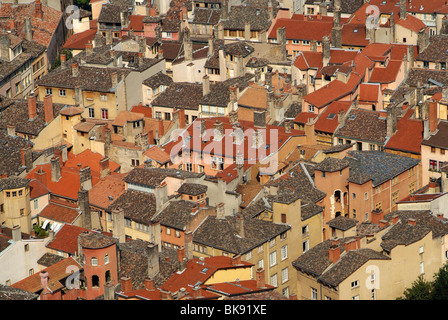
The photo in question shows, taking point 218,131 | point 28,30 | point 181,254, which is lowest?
point 181,254

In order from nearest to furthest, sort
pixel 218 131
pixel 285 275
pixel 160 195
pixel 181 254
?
pixel 181 254, pixel 285 275, pixel 160 195, pixel 218 131

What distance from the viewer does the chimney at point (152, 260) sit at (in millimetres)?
90062

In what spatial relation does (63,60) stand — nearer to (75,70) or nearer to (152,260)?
(75,70)

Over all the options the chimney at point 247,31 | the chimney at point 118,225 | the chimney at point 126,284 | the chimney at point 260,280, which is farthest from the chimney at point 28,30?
the chimney at point 260,280

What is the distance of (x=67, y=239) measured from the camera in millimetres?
98500

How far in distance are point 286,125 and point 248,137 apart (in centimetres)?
400

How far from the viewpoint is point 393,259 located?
89938mm

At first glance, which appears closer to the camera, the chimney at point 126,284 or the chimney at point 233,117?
the chimney at point 126,284

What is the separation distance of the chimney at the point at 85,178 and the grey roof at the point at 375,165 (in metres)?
24.3

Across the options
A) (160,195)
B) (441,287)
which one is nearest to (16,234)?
(160,195)

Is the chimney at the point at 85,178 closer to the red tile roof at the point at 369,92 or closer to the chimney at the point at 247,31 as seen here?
the red tile roof at the point at 369,92

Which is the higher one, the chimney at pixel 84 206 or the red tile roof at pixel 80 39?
the red tile roof at pixel 80 39

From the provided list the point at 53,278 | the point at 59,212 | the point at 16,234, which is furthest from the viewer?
the point at 59,212

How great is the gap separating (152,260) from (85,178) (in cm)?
2242
